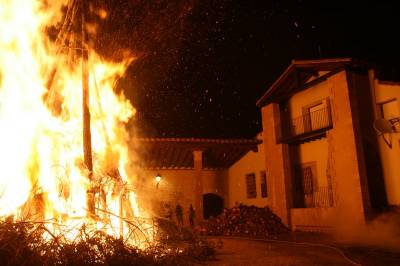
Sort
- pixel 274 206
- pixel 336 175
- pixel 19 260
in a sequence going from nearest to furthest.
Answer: pixel 19 260 → pixel 336 175 → pixel 274 206

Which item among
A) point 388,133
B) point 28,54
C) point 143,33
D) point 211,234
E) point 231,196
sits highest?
point 143,33

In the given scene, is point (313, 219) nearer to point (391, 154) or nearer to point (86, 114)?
point (391, 154)

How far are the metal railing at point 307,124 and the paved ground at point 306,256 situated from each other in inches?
286

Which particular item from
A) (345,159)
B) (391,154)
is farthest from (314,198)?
(391,154)

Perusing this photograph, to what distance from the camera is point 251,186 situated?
22.4 m

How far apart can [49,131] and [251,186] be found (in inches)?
603

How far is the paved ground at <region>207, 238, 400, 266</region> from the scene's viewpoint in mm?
7859

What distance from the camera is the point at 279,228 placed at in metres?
17.0

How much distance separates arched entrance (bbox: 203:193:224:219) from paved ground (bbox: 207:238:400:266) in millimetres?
13564

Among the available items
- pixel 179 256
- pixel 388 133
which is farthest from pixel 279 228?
pixel 179 256

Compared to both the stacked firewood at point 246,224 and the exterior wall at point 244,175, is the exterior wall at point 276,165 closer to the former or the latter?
the stacked firewood at point 246,224

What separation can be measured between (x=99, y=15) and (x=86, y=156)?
333 cm

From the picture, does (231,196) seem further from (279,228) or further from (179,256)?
(179,256)

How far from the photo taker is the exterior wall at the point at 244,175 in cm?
2145
